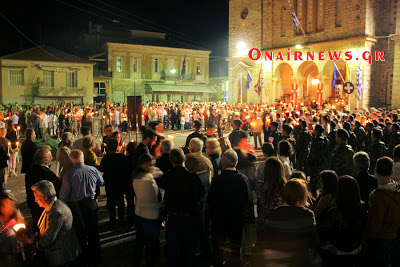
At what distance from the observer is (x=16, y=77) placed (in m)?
37.0

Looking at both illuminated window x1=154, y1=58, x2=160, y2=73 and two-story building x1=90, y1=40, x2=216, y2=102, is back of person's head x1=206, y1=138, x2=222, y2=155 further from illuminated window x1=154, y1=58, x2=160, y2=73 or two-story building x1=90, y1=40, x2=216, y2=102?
illuminated window x1=154, y1=58, x2=160, y2=73

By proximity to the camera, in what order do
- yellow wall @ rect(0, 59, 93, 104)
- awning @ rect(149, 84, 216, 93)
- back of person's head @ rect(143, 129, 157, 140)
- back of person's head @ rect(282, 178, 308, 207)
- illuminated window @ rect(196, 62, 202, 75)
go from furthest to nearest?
illuminated window @ rect(196, 62, 202, 75) → awning @ rect(149, 84, 216, 93) → yellow wall @ rect(0, 59, 93, 104) → back of person's head @ rect(143, 129, 157, 140) → back of person's head @ rect(282, 178, 308, 207)

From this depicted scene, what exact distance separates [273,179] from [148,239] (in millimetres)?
1873

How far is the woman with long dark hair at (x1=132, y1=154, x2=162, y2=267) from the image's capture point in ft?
14.9

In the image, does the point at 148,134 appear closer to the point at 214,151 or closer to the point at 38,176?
the point at 214,151

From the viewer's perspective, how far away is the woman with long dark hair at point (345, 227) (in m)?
3.53

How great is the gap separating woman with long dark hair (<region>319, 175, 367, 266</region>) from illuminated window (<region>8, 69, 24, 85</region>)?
40102 millimetres

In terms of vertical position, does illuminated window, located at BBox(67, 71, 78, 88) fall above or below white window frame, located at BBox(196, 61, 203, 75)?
below

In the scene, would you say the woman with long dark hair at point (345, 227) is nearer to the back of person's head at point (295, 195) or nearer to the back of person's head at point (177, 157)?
the back of person's head at point (295, 195)

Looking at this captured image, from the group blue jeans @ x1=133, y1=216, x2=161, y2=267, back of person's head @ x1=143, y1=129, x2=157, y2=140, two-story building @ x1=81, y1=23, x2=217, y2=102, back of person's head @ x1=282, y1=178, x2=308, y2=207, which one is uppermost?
two-story building @ x1=81, y1=23, x2=217, y2=102

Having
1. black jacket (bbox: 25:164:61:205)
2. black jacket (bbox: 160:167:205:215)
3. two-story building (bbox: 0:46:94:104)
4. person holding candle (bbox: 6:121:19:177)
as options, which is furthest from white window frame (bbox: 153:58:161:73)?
black jacket (bbox: 160:167:205:215)

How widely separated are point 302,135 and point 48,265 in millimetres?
6999

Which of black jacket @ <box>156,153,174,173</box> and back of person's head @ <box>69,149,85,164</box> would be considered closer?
back of person's head @ <box>69,149,85,164</box>

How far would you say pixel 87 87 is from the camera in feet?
134
